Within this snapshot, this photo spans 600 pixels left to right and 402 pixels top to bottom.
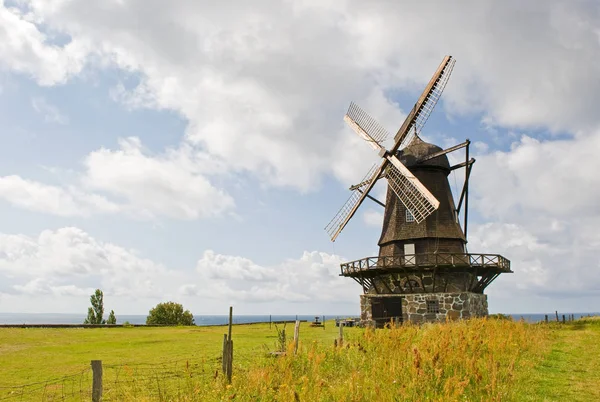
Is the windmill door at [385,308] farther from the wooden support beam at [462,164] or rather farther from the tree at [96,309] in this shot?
the tree at [96,309]

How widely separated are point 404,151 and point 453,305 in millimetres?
10589

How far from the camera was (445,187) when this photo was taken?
30.3m

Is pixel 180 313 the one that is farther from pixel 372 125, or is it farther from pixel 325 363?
pixel 325 363

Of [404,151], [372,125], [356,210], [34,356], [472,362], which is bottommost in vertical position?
[34,356]

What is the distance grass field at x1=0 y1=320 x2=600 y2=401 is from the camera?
27.1 feet

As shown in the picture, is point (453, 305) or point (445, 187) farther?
point (445, 187)

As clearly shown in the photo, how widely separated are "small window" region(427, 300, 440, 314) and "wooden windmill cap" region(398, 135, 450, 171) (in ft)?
28.8

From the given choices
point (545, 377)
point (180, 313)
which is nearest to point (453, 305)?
point (545, 377)

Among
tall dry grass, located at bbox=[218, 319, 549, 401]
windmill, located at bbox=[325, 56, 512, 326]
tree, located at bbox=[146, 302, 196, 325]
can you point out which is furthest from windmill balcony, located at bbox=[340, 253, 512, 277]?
tree, located at bbox=[146, 302, 196, 325]

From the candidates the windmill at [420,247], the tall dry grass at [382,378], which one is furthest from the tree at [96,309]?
the tall dry grass at [382,378]

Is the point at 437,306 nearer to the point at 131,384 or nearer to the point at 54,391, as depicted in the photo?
the point at 131,384

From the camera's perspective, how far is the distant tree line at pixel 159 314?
52156 mm

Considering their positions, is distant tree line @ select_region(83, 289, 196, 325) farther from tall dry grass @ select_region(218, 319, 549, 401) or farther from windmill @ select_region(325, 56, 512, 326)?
tall dry grass @ select_region(218, 319, 549, 401)

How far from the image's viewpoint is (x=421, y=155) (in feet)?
100
